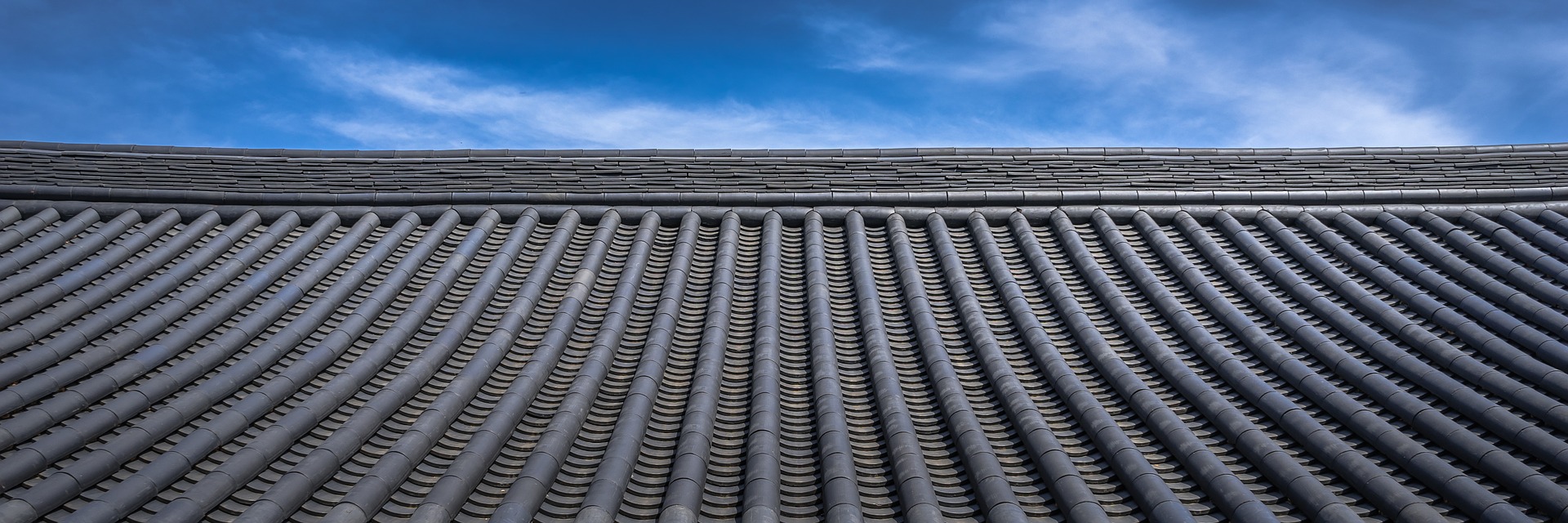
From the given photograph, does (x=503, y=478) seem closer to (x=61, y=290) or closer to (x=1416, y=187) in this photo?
(x=61, y=290)

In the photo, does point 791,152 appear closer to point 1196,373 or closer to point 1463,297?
point 1196,373

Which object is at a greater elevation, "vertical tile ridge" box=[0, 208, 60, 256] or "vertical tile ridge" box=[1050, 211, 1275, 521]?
"vertical tile ridge" box=[0, 208, 60, 256]

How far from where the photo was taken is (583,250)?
22.2 ft

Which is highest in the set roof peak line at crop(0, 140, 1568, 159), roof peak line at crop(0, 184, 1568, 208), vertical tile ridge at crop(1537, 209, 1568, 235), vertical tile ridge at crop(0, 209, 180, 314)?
roof peak line at crop(0, 140, 1568, 159)

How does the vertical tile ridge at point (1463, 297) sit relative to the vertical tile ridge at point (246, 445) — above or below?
above

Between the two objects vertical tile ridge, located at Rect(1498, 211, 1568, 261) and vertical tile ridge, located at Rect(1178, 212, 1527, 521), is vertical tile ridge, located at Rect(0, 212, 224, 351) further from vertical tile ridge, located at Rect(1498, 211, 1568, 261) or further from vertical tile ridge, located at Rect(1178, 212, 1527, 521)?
vertical tile ridge, located at Rect(1498, 211, 1568, 261)

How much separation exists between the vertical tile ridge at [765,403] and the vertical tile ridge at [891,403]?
0.53 metres

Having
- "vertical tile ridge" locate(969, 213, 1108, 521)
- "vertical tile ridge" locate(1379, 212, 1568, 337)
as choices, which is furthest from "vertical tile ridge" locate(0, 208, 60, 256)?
"vertical tile ridge" locate(1379, 212, 1568, 337)

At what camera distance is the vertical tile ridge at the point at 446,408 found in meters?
3.76

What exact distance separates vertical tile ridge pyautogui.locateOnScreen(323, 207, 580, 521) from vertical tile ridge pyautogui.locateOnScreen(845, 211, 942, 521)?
6.78 ft

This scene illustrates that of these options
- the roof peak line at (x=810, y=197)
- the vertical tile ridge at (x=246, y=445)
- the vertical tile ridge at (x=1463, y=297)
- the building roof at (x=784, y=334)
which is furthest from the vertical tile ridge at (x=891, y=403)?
the vertical tile ridge at (x=1463, y=297)

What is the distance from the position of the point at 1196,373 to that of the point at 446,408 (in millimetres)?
3926

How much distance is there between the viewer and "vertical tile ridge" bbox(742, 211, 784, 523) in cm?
383

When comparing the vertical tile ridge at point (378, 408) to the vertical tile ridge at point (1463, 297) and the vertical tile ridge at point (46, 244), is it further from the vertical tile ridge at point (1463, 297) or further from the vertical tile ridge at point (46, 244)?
the vertical tile ridge at point (1463, 297)
